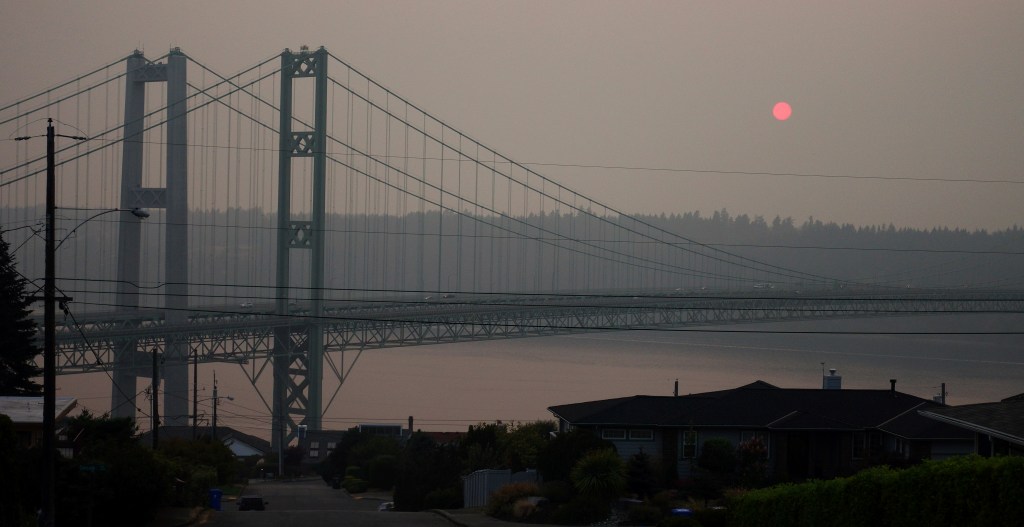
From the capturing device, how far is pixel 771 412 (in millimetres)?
27125

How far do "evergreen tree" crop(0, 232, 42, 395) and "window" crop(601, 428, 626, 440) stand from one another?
54.8 ft

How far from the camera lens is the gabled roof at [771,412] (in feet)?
85.5

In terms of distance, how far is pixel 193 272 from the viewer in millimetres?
66000

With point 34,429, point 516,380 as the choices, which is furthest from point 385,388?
point 34,429

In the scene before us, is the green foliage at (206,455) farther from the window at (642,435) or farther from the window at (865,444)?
the window at (865,444)

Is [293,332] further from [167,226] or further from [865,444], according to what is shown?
[865,444]

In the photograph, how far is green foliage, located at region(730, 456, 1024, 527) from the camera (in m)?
9.18

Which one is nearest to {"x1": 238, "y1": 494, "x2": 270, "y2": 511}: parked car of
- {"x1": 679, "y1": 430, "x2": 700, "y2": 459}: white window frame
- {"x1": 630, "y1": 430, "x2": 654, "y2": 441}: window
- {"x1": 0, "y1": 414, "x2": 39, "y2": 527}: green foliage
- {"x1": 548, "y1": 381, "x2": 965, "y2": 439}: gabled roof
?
{"x1": 548, "y1": 381, "x2": 965, "y2": 439}: gabled roof

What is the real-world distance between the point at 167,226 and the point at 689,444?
29972 millimetres

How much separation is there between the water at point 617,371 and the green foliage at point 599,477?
68.1ft

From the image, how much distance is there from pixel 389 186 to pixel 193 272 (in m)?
13.0

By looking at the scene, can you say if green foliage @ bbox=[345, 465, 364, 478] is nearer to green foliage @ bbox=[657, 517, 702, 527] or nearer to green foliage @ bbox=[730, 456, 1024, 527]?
green foliage @ bbox=[657, 517, 702, 527]

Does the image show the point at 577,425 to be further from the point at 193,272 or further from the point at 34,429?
the point at 193,272

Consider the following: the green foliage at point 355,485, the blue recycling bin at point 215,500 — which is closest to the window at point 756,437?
the blue recycling bin at point 215,500
